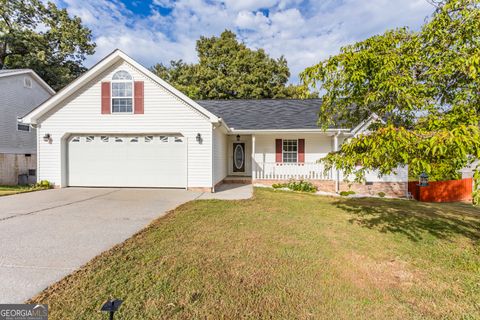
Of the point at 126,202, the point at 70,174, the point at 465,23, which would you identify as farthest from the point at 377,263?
the point at 70,174

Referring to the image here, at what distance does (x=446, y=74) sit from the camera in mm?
3785

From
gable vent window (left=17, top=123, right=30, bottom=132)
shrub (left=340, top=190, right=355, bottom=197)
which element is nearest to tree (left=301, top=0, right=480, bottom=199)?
shrub (left=340, top=190, right=355, bottom=197)

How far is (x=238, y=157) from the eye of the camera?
13922 millimetres

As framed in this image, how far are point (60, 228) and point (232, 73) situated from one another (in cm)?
2356

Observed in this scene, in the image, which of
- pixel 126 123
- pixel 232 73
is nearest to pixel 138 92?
pixel 126 123

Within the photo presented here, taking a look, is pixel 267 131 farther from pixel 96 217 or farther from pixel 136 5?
pixel 136 5

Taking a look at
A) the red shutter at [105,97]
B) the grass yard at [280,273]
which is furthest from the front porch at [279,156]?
the red shutter at [105,97]

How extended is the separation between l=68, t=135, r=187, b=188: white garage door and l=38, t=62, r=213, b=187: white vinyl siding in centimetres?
37

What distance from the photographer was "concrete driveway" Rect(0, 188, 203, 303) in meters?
3.17

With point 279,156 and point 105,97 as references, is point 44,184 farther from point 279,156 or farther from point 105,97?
point 279,156

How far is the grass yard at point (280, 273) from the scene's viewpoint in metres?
2.54

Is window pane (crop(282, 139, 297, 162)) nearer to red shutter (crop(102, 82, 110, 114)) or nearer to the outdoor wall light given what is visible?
red shutter (crop(102, 82, 110, 114))

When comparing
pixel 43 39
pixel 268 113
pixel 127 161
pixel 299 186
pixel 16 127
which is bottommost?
pixel 299 186

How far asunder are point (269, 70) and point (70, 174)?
2169 centimetres
